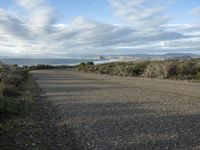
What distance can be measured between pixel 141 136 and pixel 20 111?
22.7 feet

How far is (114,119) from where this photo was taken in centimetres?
1336

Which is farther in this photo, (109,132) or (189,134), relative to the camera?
(109,132)

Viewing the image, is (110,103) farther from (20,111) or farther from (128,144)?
(128,144)

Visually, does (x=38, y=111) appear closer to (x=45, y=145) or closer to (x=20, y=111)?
(x=20, y=111)

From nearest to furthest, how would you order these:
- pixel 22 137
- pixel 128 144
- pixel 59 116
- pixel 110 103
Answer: pixel 128 144 → pixel 22 137 → pixel 59 116 → pixel 110 103

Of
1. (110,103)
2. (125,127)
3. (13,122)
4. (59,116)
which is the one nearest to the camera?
(125,127)

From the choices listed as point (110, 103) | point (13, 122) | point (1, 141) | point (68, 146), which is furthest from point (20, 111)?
point (68, 146)

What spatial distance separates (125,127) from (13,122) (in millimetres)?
3932

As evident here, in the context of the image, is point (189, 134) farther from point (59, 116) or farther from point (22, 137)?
point (59, 116)

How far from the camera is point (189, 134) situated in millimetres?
10266

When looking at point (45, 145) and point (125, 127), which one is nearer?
point (45, 145)

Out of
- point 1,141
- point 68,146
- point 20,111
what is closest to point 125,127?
point 68,146

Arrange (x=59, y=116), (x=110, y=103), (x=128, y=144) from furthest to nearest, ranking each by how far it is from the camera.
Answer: (x=110, y=103) → (x=59, y=116) → (x=128, y=144)

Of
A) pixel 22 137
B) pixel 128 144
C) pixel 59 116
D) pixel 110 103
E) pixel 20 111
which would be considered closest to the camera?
pixel 128 144
